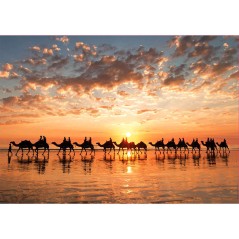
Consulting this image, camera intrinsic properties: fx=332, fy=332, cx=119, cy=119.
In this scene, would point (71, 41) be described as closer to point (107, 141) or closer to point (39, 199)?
point (39, 199)

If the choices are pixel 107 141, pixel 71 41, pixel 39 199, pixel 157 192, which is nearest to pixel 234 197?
pixel 157 192

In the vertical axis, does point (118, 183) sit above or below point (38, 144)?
below

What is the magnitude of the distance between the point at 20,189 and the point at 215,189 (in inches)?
267

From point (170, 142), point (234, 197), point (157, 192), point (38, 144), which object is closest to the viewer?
point (234, 197)

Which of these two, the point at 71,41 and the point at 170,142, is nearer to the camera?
the point at 71,41

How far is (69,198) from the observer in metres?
10.0

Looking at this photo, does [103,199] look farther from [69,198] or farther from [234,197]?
[234,197]

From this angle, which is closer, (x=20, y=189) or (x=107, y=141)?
(x=20, y=189)

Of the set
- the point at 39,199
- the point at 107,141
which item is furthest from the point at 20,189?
Answer: the point at 107,141

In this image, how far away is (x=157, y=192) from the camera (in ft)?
36.4
